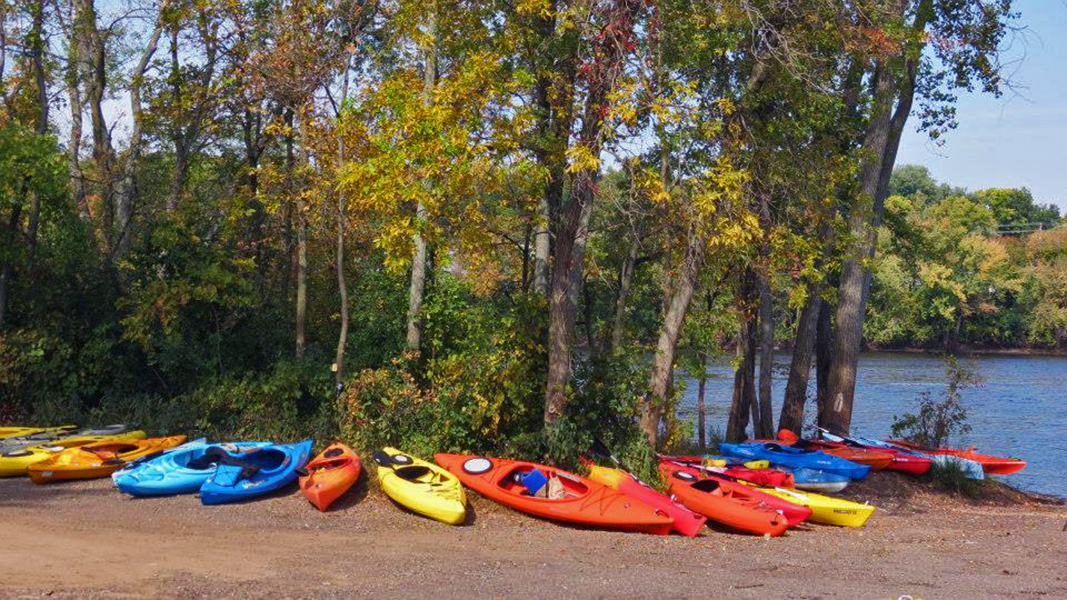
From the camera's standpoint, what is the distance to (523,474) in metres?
12.6

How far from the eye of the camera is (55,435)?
48.0 feet

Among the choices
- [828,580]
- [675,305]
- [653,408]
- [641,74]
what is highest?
[641,74]

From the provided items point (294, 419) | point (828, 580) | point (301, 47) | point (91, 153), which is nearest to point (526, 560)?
point (828, 580)

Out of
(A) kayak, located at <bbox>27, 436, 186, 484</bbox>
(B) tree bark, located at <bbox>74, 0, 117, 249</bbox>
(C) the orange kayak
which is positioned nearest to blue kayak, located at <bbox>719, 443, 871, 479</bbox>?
(C) the orange kayak

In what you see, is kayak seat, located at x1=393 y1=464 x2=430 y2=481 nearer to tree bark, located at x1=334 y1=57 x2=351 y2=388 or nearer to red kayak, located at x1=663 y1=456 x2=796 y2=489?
tree bark, located at x1=334 y1=57 x2=351 y2=388

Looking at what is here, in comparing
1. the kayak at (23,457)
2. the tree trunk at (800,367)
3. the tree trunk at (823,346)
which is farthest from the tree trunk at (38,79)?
the tree trunk at (823,346)

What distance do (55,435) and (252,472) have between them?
395 centimetres

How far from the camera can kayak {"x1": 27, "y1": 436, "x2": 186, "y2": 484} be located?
42.6 feet

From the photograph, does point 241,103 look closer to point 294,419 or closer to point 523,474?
point 294,419

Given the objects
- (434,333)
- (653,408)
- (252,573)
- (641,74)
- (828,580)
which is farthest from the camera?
(434,333)

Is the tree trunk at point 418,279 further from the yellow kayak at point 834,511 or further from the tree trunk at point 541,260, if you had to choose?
the yellow kayak at point 834,511

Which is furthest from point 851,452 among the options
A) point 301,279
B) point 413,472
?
point 301,279

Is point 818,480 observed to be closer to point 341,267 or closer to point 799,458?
point 799,458

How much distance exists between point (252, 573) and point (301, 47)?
8.63 meters
